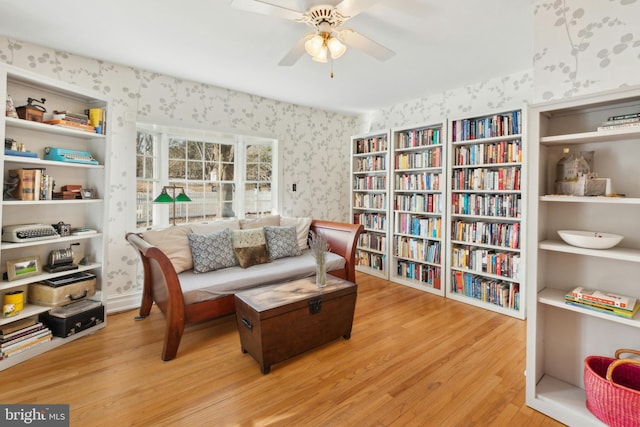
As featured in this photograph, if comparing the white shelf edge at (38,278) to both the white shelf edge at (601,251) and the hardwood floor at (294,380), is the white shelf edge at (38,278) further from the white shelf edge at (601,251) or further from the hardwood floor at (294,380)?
the white shelf edge at (601,251)

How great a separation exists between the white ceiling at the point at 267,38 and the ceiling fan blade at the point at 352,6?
0.22 meters

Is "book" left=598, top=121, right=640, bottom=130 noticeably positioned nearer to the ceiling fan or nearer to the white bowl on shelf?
the white bowl on shelf

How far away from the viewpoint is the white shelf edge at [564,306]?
141cm

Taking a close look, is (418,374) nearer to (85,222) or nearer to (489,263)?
(489,263)

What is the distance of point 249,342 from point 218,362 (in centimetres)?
28

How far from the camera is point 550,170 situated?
1783 mm

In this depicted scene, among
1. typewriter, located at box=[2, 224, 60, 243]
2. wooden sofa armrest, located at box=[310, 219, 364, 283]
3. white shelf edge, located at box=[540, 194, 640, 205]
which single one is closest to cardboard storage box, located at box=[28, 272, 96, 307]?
typewriter, located at box=[2, 224, 60, 243]

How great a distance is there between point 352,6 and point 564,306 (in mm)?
1996

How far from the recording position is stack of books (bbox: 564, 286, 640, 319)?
56.5 inches

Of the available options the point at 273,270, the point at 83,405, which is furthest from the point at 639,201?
the point at 83,405

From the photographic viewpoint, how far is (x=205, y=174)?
12.3 ft

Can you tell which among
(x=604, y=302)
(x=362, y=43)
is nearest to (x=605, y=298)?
(x=604, y=302)

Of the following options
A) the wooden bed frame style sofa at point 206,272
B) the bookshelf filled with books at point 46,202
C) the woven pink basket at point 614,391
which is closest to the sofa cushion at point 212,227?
the wooden bed frame style sofa at point 206,272

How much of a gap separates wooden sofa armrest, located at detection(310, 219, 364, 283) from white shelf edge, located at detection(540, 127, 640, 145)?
6.48 feet
